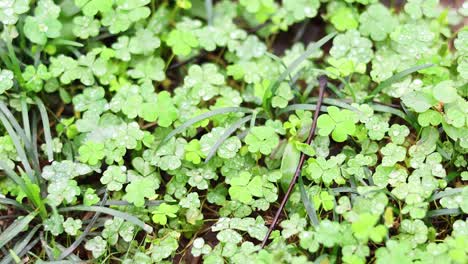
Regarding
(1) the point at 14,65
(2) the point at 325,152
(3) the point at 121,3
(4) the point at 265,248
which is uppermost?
(3) the point at 121,3

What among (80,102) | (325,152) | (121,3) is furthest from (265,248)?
(121,3)

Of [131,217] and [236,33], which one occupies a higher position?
[236,33]

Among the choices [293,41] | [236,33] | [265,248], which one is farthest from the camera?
[293,41]

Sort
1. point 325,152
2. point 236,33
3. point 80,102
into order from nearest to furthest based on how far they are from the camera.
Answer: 1. point 325,152
2. point 80,102
3. point 236,33

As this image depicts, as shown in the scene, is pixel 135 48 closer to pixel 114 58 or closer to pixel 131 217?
pixel 114 58

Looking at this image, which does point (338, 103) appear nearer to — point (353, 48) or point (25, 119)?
point (353, 48)

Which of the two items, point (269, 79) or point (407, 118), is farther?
point (269, 79)

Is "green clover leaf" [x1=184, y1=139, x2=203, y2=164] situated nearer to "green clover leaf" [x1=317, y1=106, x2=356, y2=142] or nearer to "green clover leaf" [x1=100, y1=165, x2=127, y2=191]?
"green clover leaf" [x1=100, y1=165, x2=127, y2=191]
